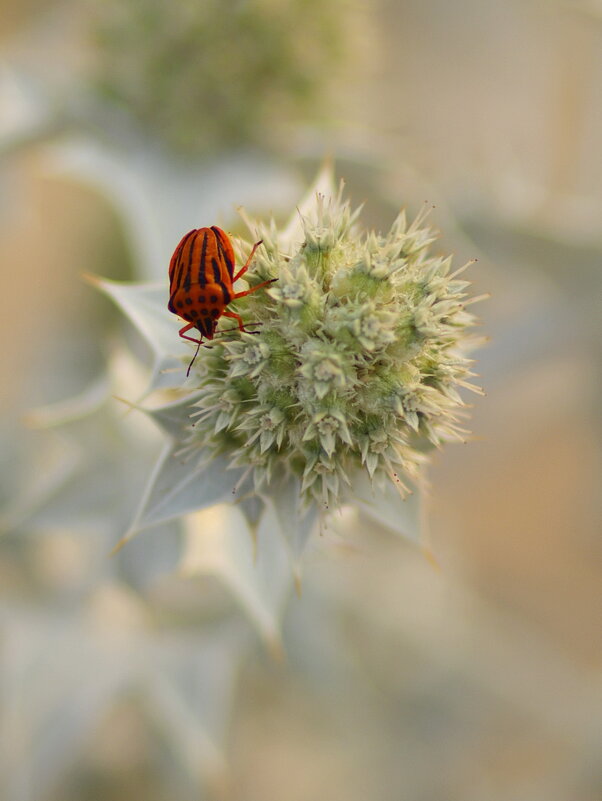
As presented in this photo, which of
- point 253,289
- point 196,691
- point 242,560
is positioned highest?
point 253,289

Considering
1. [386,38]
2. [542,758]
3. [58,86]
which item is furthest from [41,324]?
[542,758]

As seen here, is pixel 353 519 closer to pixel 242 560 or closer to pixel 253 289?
pixel 242 560

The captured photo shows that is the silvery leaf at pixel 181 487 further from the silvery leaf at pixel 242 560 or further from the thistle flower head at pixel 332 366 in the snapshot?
the silvery leaf at pixel 242 560

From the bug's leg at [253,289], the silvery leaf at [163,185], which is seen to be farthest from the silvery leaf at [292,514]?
the silvery leaf at [163,185]

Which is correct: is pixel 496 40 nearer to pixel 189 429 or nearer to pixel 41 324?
pixel 41 324

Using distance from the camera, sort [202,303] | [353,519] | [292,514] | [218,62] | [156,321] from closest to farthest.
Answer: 1. [202,303]
2. [292,514]
3. [156,321]
4. [353,519]
5. [218,62]

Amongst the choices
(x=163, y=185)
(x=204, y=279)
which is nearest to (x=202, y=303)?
(x=204, y=279)

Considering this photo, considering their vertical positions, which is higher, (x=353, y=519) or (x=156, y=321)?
A: (x=156, y=321)
